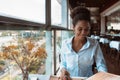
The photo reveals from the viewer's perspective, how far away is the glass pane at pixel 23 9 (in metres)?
1.21

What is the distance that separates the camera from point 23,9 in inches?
63.2

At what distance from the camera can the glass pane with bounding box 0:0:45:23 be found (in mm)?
1214

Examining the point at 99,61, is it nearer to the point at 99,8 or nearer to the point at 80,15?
the point at 80,15

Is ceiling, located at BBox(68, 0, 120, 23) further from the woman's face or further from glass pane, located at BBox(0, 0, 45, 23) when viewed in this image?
the woman's face

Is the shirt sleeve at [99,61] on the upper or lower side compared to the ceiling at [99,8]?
lower

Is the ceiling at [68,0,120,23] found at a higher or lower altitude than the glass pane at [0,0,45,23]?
higher

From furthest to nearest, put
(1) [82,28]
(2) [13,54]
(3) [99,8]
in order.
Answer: (3) [99,8] < (1) [82,28] < (2) [13,54]

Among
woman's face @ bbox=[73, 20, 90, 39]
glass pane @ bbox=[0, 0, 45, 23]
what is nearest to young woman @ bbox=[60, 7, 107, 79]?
woman's face @ bbox=[73, 20, 90, 39]

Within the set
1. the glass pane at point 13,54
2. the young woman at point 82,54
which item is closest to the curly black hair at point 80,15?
the young woman at point 82,54

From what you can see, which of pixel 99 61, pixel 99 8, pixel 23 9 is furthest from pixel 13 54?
pixel 99 8

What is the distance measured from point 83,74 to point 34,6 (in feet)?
2.72

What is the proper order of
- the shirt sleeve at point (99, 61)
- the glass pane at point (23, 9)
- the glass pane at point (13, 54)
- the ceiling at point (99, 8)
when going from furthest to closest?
the ceiling at point (99, 8)
the shirt sleeve at point (99, 61)
the glass pane at point (23, 9)
the glass pane at point (13, 54)

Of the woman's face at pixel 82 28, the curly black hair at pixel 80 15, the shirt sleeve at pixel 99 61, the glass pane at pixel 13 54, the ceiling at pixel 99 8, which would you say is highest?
the ceiling at pixel 99 8

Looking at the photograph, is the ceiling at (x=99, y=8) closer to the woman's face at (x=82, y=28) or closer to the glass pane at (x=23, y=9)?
the glass pane at (x=23, y=9)
